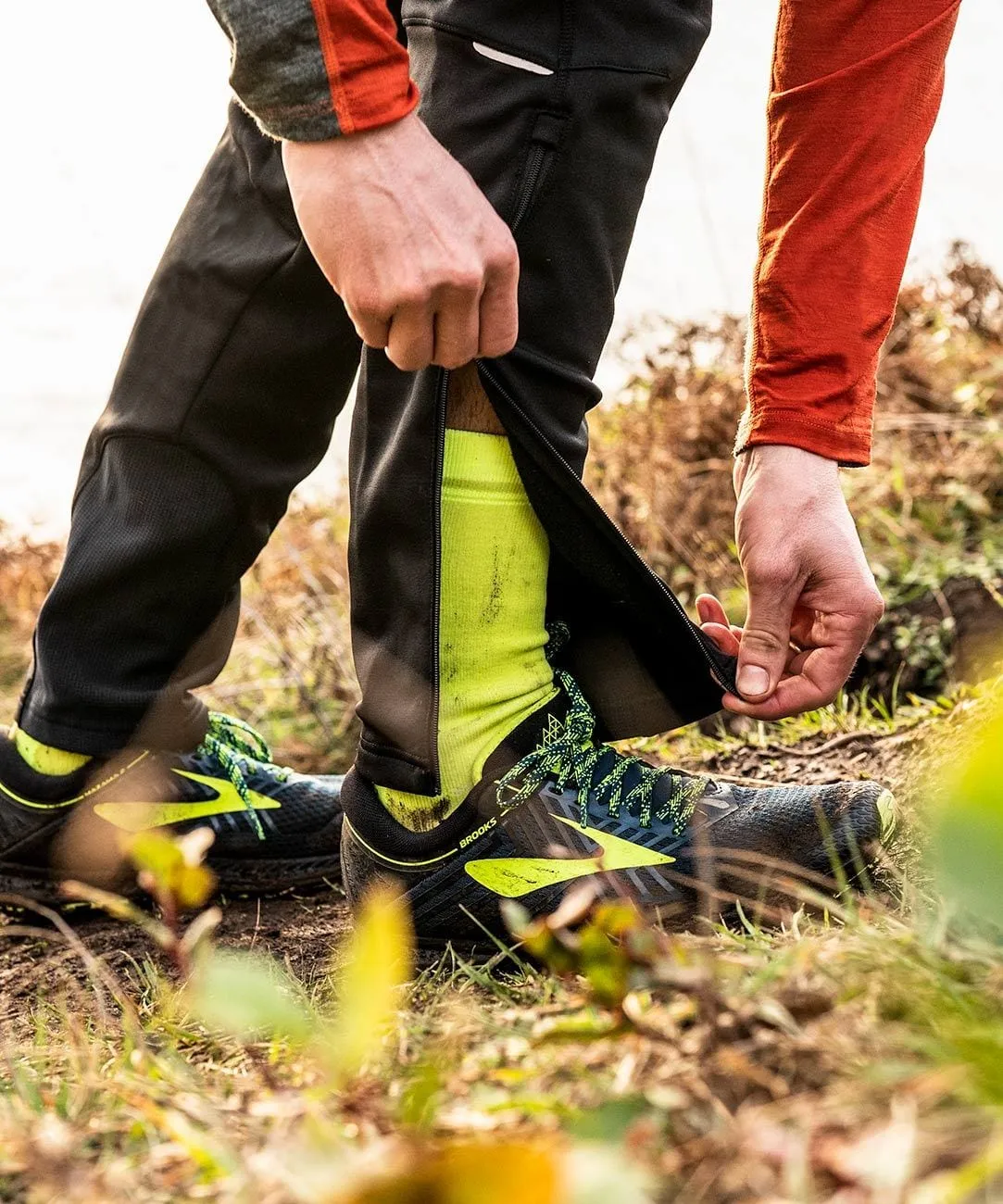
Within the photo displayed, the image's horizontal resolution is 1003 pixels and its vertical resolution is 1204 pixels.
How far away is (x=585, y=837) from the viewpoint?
146 cm

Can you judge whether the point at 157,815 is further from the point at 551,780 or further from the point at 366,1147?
the point at 366,1147

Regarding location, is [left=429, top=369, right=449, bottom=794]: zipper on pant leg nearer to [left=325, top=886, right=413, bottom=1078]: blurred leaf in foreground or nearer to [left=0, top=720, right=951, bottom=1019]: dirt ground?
[left=0, top=720, right=951, bottom=1019]: dirt ground

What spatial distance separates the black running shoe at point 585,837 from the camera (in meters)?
1.43

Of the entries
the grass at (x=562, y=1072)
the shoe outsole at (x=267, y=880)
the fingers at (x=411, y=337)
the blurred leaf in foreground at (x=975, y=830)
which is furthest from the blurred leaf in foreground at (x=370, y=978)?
the shoe outsole at (x=267, y=880)

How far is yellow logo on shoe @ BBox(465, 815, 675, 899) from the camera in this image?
4.75ft

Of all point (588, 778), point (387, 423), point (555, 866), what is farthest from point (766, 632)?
point (387, 423)

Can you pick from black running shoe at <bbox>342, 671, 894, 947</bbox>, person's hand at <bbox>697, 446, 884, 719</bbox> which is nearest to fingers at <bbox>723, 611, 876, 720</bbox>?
person's hand at <bbox>697, 446, 884, 719</bbox>

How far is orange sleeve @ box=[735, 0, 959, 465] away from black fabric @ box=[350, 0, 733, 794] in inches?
6.9

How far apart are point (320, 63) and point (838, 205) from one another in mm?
733

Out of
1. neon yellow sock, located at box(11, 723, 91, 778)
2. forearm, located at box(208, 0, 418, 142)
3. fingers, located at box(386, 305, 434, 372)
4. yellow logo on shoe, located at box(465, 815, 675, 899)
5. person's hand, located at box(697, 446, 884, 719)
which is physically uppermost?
forearm, located at box(208, 0, 418, 142)

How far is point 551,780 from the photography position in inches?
58.9

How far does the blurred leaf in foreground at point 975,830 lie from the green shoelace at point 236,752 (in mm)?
1491

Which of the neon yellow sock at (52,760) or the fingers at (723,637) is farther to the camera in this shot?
the neon yellow sock at (52,760)

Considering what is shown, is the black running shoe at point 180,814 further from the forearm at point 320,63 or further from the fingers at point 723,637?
the forearm at point 320,63
